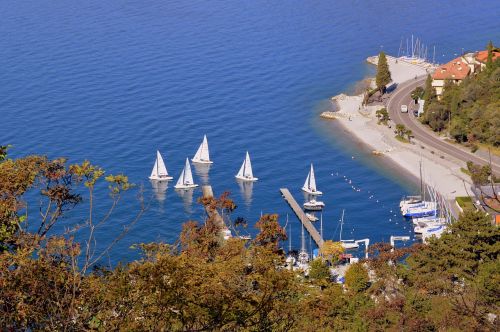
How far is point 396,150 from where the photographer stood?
74.9 metres

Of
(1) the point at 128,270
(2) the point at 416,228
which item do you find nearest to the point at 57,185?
(1) the point at 128,270

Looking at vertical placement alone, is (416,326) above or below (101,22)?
below

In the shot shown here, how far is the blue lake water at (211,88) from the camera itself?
66.7 m

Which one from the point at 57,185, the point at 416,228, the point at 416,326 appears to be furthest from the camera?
the point at 416,228

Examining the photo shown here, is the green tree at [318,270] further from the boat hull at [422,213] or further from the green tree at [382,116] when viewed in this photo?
the green tree at [382,116]

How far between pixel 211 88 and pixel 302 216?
36.8 meters

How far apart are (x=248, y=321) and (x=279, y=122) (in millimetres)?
66887

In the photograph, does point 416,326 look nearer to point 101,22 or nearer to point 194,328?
point 194,328

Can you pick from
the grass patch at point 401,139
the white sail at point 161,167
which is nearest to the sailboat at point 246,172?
the white sail at point 161,167

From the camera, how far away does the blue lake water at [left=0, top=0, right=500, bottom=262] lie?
6669 cm

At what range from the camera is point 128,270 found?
17.6 metres

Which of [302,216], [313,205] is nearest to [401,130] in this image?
[313,205]

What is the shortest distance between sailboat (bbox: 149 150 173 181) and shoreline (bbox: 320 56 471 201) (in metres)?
20.2

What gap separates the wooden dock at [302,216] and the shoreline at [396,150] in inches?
438
